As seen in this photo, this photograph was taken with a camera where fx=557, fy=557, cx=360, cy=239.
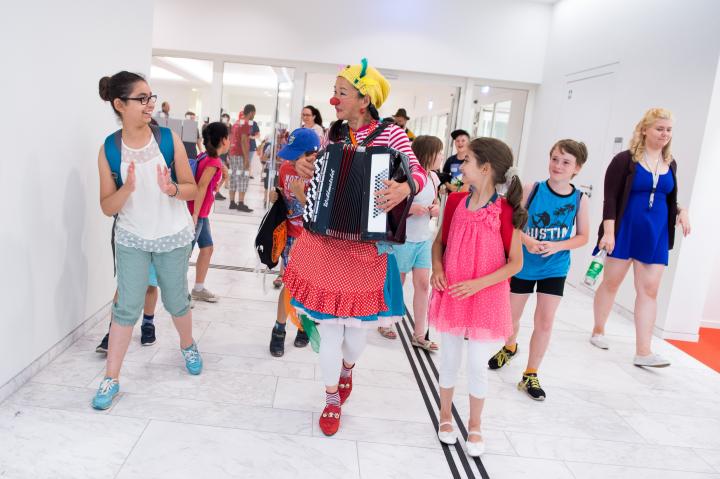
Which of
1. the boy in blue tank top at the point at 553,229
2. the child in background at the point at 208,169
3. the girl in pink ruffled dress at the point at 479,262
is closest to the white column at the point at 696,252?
the boy in blue tank top at the point at 553,229

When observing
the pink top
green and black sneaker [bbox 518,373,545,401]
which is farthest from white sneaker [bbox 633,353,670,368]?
the pink top

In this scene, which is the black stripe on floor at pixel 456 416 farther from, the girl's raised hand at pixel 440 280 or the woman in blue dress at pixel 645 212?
the woman in blue dress at pixel 645 212

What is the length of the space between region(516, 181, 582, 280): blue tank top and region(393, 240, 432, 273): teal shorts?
66 centimetres

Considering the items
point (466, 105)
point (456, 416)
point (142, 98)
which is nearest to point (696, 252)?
point (456, 416)

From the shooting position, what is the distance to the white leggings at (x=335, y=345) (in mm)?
2400

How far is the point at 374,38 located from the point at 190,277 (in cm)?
450

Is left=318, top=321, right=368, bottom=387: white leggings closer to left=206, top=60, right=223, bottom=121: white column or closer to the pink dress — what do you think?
the pink dress

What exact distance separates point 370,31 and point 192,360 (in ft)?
19.4

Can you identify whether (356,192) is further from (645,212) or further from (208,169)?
(645,212)

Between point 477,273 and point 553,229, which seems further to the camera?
point 553,229

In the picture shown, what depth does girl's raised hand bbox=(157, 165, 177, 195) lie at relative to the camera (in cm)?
239

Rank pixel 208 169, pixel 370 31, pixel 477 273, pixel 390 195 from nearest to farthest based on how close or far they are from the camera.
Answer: pixel 390 195, pixel 477 273, pixel 208 169, pixel 370 31

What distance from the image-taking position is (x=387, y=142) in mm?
2225

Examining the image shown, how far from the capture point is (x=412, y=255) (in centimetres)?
345
